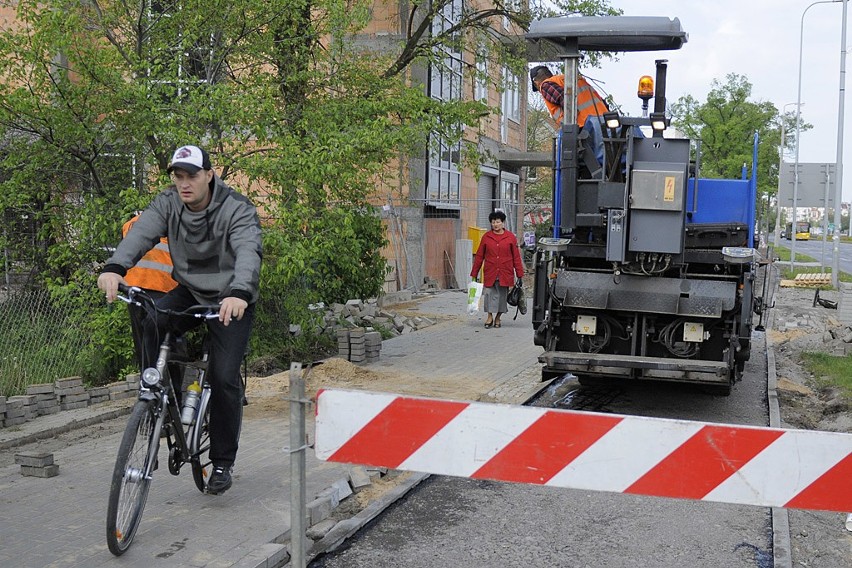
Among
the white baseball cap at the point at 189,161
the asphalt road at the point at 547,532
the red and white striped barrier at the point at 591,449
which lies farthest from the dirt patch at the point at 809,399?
the white baseball cap at the point at 189,161

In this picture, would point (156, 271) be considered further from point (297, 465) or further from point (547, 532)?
point (547, 532)

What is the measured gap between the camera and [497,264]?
49.8 ft

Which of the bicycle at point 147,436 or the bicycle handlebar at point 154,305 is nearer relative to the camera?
the bicycle at point 147,436

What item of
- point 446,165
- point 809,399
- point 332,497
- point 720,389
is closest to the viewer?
point 332,497

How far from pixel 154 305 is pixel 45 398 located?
3.45 meters

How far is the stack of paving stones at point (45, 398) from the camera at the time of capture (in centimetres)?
748

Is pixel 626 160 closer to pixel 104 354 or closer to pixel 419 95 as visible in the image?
pixel 419 95

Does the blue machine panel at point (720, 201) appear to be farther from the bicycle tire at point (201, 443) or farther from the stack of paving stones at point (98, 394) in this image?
the stack of paving stones at point (98, 394)

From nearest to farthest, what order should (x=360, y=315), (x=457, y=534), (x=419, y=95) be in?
(x=457, y=534) < (x=419, y=95) < (x=360, y=315)

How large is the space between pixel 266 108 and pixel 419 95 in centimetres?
245

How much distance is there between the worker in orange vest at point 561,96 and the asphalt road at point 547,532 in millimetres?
4459

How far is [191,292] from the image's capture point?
17.1 feet

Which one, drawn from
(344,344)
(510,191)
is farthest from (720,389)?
(510,191)

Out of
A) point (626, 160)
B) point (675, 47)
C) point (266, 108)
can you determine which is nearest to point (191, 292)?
point (266, 108)
